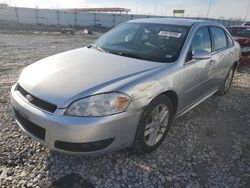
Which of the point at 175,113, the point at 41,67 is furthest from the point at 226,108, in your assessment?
the point at 41,67

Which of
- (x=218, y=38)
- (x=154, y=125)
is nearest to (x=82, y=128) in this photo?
(x=154, y=125)

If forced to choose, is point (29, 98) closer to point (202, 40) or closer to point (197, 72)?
point (197, 72)

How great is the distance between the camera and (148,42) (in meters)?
3.49

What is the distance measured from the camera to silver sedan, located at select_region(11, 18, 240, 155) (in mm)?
2293

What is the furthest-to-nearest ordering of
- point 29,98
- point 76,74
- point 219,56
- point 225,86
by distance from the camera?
1. point 225,86
2. point 219,56
3. point 76,74
4. point 29,98

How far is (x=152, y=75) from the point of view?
2.73 m

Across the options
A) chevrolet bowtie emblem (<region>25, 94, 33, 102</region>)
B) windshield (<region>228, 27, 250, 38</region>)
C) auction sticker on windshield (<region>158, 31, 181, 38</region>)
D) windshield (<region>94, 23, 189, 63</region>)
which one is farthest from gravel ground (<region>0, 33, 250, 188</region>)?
windshield (<region>228, 27, 250, 38</region>)

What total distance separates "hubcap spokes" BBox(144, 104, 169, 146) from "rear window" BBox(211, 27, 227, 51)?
1.82m

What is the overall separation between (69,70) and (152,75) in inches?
37.7

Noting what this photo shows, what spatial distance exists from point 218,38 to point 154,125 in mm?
2440

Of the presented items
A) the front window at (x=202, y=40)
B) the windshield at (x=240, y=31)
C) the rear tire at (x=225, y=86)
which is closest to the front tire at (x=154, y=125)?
the front window at (x=202, y=40)

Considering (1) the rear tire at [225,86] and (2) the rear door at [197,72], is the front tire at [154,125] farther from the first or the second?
(1) the rear tire at [225,86]

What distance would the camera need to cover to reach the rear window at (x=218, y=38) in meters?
4.27

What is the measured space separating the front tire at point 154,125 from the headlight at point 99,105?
1.26 ft
